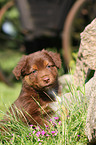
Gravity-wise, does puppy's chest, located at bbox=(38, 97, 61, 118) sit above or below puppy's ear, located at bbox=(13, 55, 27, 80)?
below

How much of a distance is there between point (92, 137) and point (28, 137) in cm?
80

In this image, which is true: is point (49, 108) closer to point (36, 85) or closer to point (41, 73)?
point (36, 85)

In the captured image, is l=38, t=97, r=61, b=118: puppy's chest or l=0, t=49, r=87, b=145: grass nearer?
l=0, t=49, r=87, b=145: grass

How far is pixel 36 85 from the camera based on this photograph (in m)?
3.68

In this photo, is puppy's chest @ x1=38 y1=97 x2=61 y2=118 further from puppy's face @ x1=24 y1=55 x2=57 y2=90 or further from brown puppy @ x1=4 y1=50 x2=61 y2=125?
puppy's face @ x1=24 y1=55 x2=57 y2=90

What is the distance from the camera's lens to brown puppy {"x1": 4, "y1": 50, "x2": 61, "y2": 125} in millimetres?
3529

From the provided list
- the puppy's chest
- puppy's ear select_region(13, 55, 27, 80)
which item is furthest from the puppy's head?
A: the puppy's chest

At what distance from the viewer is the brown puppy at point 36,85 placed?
353cm

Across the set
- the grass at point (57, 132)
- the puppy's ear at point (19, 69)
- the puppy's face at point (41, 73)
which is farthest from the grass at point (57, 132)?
the puppy's ear at point (19, 69)

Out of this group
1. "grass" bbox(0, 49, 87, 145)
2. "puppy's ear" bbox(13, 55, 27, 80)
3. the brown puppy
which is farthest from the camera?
"puppy's ear" bbox(13, 55, 27, 80)

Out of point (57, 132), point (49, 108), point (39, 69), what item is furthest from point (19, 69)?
point (57, 132)

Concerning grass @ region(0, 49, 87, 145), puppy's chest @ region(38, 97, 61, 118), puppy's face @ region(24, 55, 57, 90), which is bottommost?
grass @ region(0, 49, 87, 145)

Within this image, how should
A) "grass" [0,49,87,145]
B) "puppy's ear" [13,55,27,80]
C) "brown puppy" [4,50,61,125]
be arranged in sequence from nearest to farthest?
"grass" [0,49,87,145]
"brown puppy" [4,50,61,125]
"puppy's ear" [13,55,27,80]

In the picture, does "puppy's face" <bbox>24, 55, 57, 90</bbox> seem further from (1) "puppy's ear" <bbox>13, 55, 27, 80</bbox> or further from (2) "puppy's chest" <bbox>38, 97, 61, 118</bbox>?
(2) "puppy's chest" <bbox>38, 97, 61, 118</bbox>
